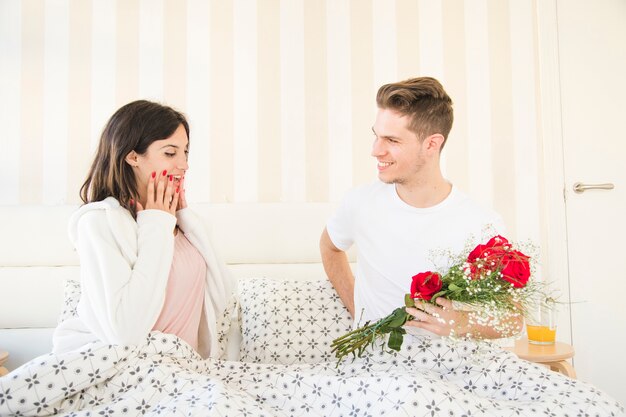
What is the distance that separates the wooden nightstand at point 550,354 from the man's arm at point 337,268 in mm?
787

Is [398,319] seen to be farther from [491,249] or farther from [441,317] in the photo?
[491,249]

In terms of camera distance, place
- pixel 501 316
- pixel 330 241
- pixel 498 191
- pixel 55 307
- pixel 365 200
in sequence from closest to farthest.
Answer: pixel 501 316 → pixel 365 200 → pixel 330 241 → pixel 55 307 → pixel 498 191

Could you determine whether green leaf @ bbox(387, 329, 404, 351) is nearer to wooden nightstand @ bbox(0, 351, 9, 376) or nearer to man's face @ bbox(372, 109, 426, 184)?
man's face @ bbox(372, 109, 426, 184)

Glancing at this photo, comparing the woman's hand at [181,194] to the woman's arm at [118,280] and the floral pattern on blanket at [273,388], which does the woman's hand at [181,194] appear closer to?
the woman's arm at [118,280]

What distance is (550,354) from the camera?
2188mm

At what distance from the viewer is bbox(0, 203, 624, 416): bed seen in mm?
1158

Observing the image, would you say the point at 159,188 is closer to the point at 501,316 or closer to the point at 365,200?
the point at 365,200

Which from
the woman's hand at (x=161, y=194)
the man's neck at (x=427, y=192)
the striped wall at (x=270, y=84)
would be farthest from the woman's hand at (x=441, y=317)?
the striped wall at (x=270, y=84)

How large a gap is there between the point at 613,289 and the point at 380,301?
1.79m

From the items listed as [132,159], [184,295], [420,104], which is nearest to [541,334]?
[420,104]

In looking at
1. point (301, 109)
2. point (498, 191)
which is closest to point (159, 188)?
point (301, 109)

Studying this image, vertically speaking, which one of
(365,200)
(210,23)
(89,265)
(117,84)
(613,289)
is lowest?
(613,289)

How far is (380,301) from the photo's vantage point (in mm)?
1753

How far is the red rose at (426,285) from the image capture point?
4.38 ft
